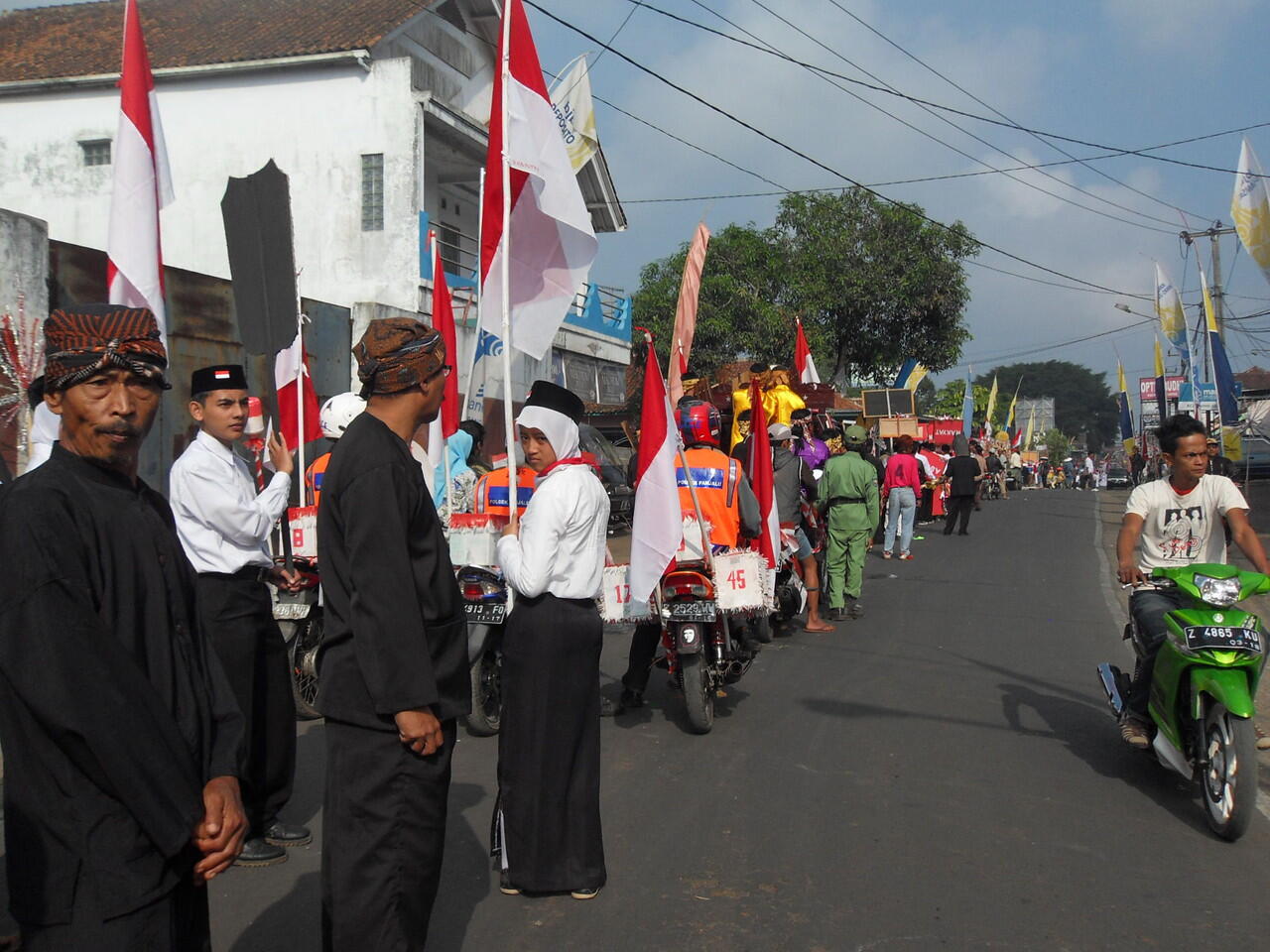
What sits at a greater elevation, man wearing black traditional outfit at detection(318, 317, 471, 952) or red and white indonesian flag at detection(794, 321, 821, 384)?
red and white indonesian flag at detection(794, 321, 821, 384)

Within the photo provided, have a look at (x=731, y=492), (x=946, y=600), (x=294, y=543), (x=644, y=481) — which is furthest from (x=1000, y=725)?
(x=946, y=600)

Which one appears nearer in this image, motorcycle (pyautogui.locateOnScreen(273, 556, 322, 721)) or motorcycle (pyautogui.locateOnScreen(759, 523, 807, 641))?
motorcycle (pyautogui.locateOnScreen(273, 556, 322, 721))

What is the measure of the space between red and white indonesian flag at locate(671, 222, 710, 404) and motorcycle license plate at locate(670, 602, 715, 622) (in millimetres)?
1536

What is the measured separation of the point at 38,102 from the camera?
69.4ft

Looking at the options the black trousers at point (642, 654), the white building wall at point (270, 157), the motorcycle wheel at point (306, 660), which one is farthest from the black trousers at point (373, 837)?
the white building wall at point (270, 157)

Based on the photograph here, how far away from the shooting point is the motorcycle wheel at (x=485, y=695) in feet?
21.6

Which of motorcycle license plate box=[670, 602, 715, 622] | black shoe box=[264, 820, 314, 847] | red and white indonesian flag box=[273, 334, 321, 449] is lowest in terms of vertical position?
black shoe box=[264, 820, 314, 847]

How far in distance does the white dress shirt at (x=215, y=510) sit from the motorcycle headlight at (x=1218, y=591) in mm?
4126

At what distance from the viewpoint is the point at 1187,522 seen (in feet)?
19.2

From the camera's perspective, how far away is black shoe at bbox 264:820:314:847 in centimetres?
493

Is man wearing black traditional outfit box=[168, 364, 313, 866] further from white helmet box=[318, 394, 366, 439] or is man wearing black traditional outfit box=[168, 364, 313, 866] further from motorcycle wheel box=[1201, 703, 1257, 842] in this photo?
motorcycle wheel box=[1201, 703, 1257, 842]

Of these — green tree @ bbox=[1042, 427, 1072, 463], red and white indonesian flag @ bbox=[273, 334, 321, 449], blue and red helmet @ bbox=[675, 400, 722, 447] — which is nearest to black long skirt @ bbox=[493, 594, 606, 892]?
blue and red helmet @ bbox=[675, 400, 722, 447]

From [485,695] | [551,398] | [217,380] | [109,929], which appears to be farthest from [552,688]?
[485,695]

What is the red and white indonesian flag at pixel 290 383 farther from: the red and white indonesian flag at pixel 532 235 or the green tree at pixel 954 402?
the green tree at pixel 954 402
